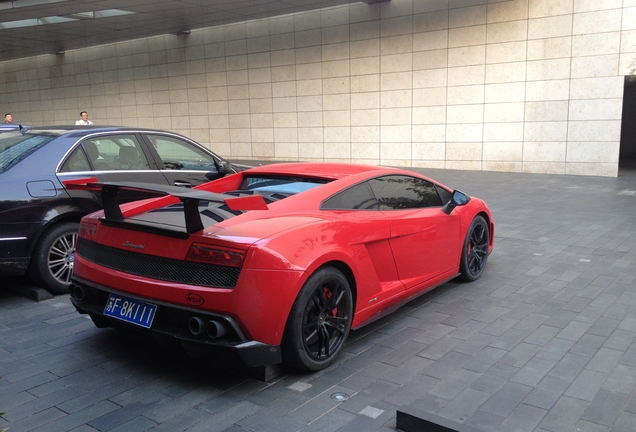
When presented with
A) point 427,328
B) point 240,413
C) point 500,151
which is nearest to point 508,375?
point 427,328

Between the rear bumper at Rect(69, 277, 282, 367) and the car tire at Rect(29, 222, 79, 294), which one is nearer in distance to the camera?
the rear bumper at Rect(69, 277, 282, 367)

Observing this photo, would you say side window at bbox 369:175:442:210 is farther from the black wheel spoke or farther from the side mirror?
the black wheel spoke

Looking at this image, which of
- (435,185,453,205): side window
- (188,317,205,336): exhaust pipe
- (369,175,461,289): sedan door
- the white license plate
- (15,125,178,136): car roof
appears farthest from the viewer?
(15,125,178,136): car roof

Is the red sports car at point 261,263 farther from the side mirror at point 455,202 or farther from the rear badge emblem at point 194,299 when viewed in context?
the side mirror at point 455,202

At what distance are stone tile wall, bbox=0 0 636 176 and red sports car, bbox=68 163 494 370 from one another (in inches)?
469

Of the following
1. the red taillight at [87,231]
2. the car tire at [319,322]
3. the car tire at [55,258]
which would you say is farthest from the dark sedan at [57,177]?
the car tire at [319,322]

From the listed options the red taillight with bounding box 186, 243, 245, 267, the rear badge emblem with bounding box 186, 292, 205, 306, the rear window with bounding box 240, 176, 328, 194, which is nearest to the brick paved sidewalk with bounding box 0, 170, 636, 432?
the rear badge emblem with bounding box 186, 292, 205, 306

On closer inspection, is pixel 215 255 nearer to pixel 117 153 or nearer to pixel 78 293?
pixel 78 293

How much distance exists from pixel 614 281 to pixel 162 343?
464cm

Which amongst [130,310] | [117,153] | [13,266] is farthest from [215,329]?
[117,153]

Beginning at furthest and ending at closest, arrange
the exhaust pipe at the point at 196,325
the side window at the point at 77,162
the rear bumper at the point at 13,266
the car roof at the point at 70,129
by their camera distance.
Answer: the car roof at the point at 70,129 → the side window at the point at 77,162 → the rear bumper at the point at 13,266 → the exhaust pipe at the point at 196,325

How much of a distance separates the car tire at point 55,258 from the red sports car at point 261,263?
1.46m

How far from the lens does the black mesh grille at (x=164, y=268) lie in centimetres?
327

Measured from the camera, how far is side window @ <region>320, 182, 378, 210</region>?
410 cm
